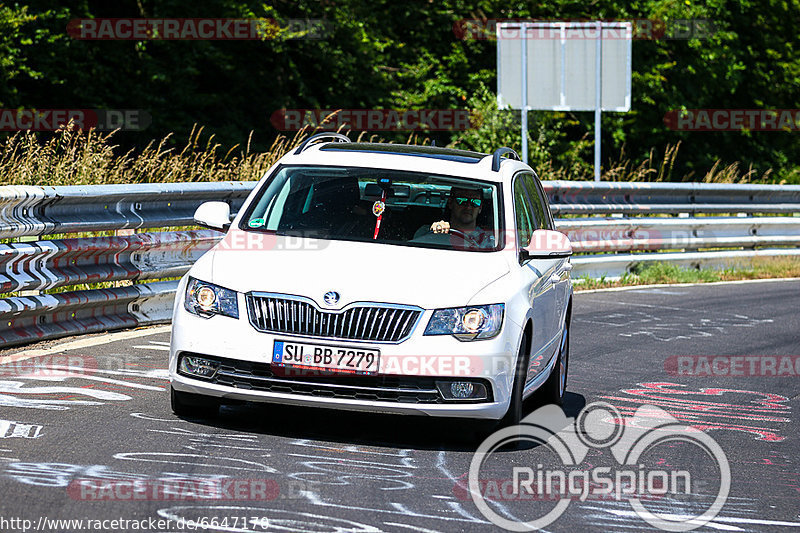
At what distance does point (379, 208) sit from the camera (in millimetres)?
8242

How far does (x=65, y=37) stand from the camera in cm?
2839

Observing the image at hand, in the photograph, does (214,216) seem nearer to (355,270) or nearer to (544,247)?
(355,270)

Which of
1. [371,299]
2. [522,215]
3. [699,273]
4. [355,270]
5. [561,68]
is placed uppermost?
[561,68]

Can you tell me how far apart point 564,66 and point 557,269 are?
47.7 ft

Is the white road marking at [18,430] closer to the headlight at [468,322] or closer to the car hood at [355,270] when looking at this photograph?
the car hood at [355,270]

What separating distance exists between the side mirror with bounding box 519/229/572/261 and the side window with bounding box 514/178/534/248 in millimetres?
112

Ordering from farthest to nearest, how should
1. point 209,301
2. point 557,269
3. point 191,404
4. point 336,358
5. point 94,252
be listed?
1. point 94,252
2. point 557,269
3. point 191,404
4. point 209,301
5. point 336,358

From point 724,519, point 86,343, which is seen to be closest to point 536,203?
point 86,343

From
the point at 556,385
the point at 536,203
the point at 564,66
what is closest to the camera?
the point at 556,385

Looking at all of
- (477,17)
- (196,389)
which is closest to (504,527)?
(196,389)

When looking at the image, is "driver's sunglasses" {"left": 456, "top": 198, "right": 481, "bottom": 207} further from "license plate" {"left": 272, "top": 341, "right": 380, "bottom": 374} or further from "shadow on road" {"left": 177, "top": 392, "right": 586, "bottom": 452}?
"license plate" {"left": 272, "top": 341, "right": 380, "bottom": 374}

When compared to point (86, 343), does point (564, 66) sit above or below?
above

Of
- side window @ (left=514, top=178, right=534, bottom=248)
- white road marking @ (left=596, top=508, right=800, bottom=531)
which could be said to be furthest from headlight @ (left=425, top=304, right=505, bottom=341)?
white road marking @ (left=596, top=508, right=800, bottom=531)

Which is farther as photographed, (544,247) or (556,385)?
(556,385)
